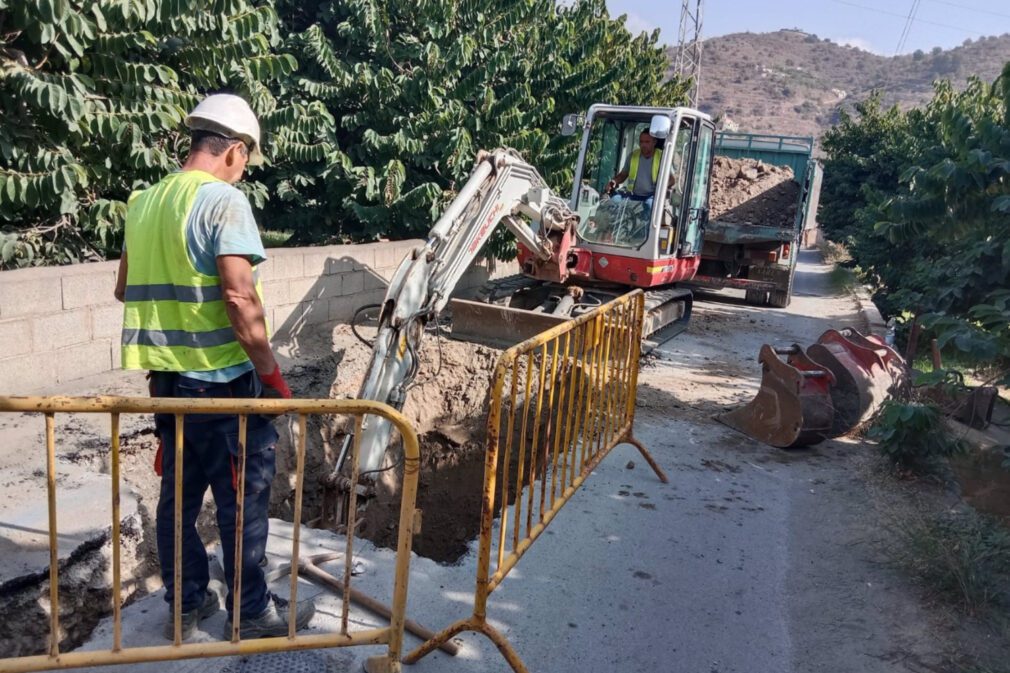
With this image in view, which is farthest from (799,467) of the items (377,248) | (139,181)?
(139,181)

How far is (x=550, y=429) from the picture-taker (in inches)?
160

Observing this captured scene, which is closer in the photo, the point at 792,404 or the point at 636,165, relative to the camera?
the point at 792,404

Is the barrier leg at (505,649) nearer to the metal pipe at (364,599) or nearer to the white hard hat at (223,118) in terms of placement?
the metal pipe at (364,599)

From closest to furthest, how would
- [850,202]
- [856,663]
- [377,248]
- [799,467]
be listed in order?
1. [856,663]
2. [799,467]
3. [377,248]
4. [850,202]

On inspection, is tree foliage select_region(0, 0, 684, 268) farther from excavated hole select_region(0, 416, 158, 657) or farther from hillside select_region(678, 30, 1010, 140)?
hillside select_region(678, 30, 1010, 140)

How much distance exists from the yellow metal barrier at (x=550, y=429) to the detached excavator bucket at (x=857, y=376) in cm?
200

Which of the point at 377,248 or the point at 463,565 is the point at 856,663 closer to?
the point at 463,565

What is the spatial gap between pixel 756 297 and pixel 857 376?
24.3 ft

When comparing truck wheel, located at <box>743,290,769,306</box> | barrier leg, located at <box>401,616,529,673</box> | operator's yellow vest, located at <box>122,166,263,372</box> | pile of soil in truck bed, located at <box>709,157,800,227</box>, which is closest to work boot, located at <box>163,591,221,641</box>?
barrier leg, located at <box>401,616,529,673</box>

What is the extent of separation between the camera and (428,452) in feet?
21.9

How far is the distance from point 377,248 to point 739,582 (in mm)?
5560

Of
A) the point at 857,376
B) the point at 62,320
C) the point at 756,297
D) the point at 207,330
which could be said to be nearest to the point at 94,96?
the point at 62,320

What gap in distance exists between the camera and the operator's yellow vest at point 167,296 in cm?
273

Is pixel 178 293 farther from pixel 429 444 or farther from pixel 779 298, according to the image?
pixel 779 298
